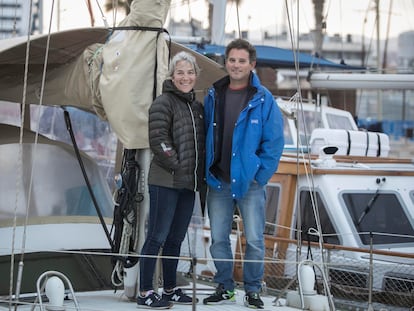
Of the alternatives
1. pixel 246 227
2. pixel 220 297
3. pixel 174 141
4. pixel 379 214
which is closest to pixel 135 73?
pixel 174 141

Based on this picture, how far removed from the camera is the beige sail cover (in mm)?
6473

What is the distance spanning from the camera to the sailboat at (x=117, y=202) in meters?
6.48

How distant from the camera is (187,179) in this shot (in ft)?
20.1

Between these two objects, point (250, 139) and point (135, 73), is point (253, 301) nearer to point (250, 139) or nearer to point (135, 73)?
point (250, 139)

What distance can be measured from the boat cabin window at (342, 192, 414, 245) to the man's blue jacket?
4.21 m

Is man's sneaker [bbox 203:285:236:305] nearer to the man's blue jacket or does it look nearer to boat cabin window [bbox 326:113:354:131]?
the man's blue jacket

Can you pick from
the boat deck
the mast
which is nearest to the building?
the boat deck

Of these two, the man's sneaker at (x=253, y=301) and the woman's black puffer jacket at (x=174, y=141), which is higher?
the woman's black puffer jacket at (x=174, y=141)

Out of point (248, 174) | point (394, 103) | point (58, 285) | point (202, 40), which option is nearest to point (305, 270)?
point (248, 174)

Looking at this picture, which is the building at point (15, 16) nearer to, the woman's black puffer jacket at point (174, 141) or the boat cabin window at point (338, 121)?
the woman's black puffer jacket at point (174, 141)

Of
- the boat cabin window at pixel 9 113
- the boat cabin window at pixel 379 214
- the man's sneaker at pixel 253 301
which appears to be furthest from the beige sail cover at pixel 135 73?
the boat cabin window at pixel 9 113

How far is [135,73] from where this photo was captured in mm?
6477

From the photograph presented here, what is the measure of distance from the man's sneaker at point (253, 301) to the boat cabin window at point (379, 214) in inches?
160

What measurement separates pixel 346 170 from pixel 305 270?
4249mm
